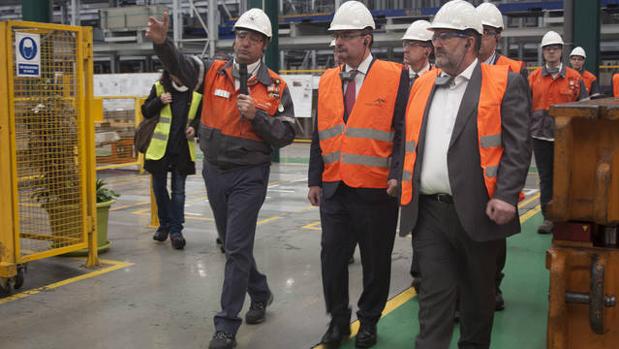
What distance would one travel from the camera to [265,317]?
17.4ft

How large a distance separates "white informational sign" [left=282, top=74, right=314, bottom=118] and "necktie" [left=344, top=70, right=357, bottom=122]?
45.4 ft

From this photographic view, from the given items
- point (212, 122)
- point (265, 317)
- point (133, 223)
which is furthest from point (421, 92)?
point (133, 223)

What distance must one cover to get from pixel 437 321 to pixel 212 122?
2.06m

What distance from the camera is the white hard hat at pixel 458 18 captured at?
3582 mm

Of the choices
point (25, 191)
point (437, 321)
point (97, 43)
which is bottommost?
point (437, 321)

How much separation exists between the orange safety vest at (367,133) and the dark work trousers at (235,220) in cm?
56

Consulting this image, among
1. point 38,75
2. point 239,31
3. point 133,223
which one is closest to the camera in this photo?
point 239,31

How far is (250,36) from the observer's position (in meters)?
4.64

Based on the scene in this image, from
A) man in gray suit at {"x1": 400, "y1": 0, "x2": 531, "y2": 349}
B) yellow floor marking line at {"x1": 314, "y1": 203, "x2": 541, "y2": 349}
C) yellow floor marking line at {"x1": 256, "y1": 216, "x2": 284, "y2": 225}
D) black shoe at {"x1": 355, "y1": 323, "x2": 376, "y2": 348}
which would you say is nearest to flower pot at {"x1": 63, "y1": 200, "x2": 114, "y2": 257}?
yellow floor marking line at {"x1": 256, "y1": 216, "x2": 284, "y2": 225}

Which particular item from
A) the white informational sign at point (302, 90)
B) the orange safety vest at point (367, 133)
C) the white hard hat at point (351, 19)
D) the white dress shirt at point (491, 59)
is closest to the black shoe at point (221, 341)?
the orange safety vest at point (367, 133)

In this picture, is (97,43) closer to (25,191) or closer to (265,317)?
(25,191)

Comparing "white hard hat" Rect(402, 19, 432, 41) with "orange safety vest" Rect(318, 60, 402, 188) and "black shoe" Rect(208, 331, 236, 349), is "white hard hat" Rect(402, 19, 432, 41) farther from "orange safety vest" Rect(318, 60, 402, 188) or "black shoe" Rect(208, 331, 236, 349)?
"black shoe" Rect(208, 331, 236, 349)

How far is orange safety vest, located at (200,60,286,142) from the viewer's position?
4.65 meters

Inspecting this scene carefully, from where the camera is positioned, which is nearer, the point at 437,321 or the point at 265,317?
the point at 437,321
